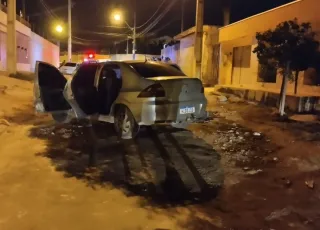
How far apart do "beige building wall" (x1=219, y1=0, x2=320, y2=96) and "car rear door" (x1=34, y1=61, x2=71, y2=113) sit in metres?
7.53

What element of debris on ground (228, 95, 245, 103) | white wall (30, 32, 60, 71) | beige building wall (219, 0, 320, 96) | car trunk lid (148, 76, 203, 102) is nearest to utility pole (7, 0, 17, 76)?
debris on ground (228, 95, 245, 103)

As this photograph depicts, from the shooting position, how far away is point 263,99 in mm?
13641

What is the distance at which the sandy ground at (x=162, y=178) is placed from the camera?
167 inches

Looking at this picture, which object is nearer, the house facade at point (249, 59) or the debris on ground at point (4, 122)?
the debris on ground at point (4, 122)

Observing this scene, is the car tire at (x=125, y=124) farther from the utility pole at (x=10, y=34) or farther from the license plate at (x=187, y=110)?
the utility pole at (x=10, y=34)

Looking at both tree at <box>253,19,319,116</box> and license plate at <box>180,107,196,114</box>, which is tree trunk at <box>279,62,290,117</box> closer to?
tree at <box>253,19,319,116</box>

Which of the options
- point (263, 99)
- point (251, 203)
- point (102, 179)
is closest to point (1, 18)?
point (263, 99)

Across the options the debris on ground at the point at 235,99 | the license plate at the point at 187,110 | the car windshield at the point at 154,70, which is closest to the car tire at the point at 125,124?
the car windshield at the point at 154,70

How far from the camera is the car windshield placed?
739 centimetres

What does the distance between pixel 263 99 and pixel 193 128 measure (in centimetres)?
548

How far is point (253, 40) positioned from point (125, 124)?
13.8 metres

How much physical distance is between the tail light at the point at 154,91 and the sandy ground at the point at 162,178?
39.5 inches

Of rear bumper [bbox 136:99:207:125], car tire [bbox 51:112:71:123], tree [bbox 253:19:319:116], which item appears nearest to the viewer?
rear bumper [bbox 136:99:207:125]

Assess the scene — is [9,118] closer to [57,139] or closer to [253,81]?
[57,139]
